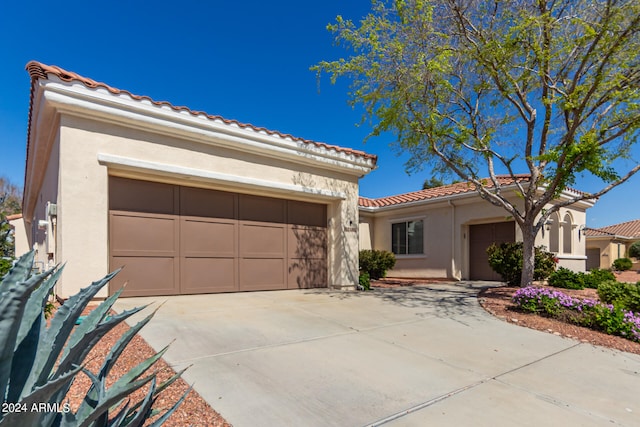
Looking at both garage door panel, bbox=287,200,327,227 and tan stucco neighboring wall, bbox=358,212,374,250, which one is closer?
garage door panel, bbox=287,200,327,227

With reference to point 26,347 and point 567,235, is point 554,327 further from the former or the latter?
point 567,235

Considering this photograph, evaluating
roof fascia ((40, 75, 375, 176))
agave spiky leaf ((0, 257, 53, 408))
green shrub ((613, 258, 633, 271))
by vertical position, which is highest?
roof fascia ((40, 75, 375, 176))

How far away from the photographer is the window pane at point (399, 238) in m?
16.9

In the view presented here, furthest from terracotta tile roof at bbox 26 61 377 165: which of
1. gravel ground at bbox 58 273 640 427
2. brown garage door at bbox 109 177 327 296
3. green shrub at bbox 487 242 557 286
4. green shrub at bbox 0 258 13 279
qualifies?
green shrub at bbox 487 242 557 286

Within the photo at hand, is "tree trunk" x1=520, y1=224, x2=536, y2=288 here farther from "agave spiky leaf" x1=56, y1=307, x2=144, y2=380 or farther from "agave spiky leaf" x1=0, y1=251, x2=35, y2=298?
"agave spiky leaf" x1=0, y1=251, x2=35, y2=298

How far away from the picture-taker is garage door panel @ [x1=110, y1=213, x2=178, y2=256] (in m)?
7.27

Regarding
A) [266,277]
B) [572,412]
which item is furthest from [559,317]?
[266,277]

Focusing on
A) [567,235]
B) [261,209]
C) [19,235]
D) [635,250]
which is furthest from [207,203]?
[635,250]

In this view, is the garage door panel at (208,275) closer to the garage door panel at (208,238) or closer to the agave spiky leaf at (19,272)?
the garage door panel at (208,238)

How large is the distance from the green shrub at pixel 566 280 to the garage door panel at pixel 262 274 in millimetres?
8108

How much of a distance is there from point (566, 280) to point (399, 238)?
7.38m

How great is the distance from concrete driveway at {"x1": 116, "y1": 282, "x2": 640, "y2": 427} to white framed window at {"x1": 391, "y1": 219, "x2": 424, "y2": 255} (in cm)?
948

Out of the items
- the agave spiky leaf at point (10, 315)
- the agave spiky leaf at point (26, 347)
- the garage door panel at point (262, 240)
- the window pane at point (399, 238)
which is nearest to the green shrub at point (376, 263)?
the window pane at point (399, 238)

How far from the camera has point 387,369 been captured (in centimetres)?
409
